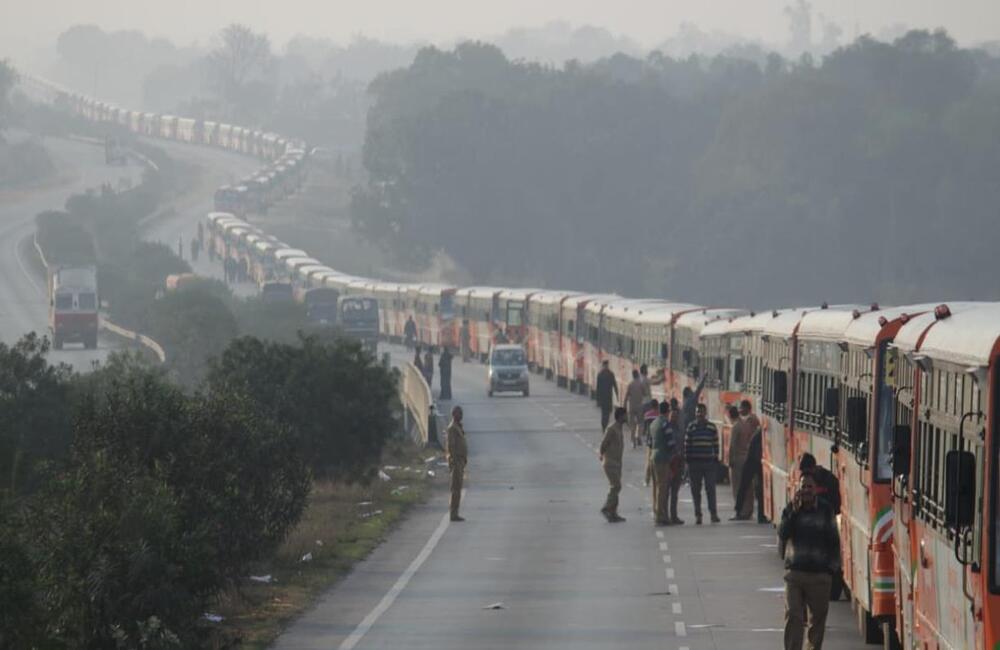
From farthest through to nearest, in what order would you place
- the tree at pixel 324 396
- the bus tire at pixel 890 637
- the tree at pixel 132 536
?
the tree at pixel 324 396 → the tree at pixel 132 536 → the bus tire at pixel 890 637

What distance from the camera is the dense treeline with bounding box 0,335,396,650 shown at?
20.7 metres

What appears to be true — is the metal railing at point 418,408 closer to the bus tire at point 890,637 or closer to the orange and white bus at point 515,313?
the orange and white bus at point 515,313

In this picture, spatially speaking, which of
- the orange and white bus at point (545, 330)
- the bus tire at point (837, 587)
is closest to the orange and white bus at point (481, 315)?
the orange and white bus at point (545, 330)

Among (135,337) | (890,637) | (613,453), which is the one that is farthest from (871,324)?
(135,337)

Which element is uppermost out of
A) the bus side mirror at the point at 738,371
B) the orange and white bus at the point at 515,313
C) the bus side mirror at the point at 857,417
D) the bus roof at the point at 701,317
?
the orange and white bus at the point at 515,313

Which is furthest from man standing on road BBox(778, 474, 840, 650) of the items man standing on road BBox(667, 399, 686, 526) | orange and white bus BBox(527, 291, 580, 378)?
orange and white bus BBox(527, 291, 580, 378)

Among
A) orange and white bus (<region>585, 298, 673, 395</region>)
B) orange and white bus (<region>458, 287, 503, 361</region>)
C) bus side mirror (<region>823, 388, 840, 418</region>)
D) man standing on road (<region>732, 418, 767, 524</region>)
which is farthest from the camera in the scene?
orange and white bus (<region>458, 287, 503, 361</region>)

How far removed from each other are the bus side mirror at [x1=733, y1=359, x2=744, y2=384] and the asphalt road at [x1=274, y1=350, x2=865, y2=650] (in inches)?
77.9

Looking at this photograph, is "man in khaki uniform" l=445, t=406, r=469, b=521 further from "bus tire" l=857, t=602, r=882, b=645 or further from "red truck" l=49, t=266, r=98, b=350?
"red truck" l=49, t=266, r=98, b=350

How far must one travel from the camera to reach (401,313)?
10612cm

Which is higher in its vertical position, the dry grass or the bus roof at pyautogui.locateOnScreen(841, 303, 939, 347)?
the bus roof at pyautogui.locateOnScreen(841, 303, 939, 347)

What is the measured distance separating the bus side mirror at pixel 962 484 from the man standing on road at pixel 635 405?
120 feet

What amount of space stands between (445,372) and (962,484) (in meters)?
55.1

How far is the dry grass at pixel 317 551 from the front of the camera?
25.5 metres
